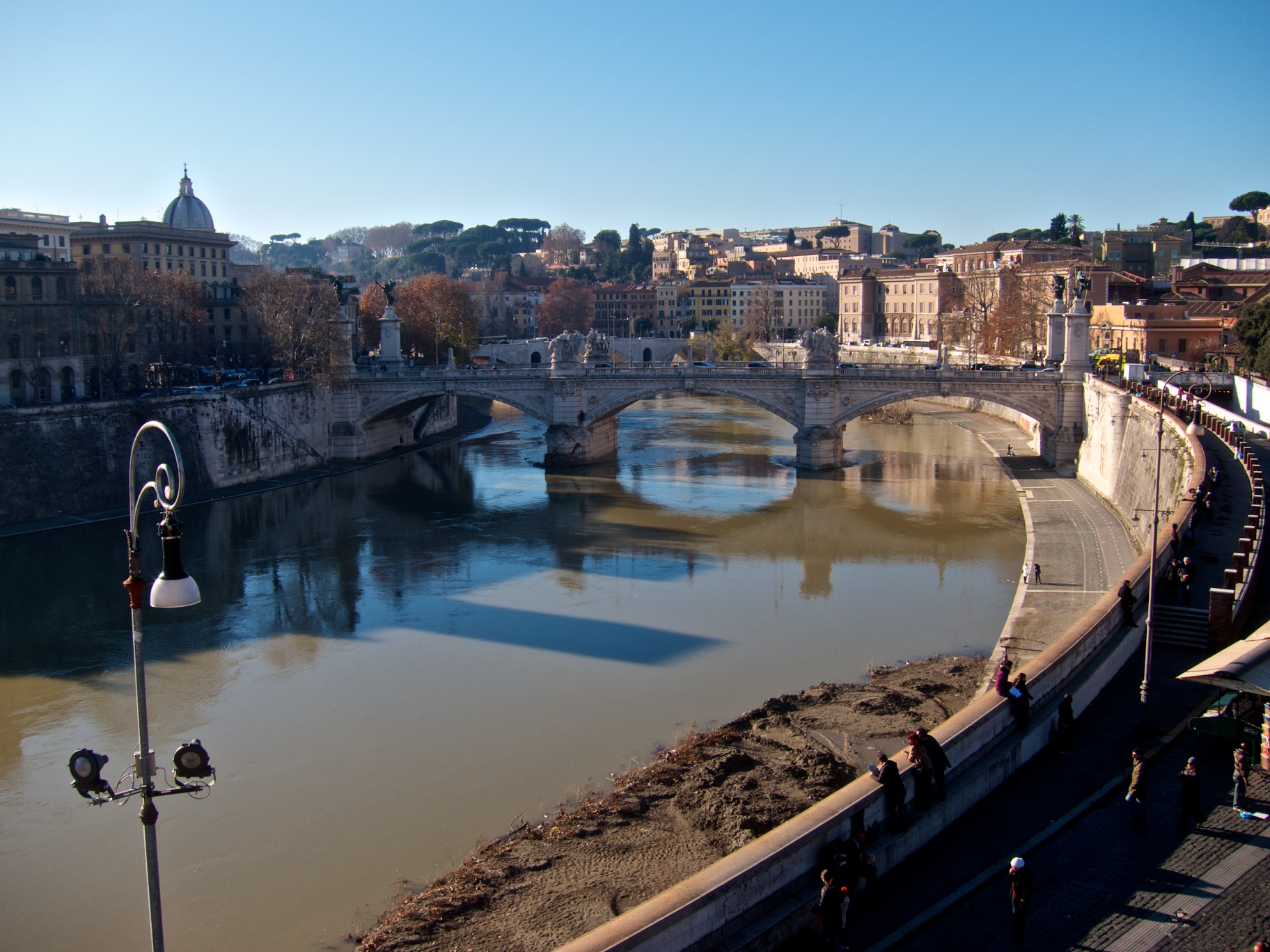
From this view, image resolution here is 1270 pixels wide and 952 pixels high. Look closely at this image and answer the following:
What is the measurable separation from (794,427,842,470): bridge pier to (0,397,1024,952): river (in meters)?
1.69

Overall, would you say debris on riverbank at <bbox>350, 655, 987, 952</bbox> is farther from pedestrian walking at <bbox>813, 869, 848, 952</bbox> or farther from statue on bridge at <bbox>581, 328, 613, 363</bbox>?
statue on bridge at <bbox>581, 328, 613, 363</bbox>

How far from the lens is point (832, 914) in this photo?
8.15 m

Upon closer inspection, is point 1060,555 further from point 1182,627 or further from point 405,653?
point 405,653

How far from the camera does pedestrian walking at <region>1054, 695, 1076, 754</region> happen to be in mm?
11234

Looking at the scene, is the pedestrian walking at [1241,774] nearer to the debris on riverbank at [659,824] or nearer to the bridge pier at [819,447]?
the debris on riverbank at [659,824]

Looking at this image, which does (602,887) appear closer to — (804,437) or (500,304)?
(804,437)

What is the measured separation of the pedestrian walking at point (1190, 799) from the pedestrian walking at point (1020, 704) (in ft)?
5.91

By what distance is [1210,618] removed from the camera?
13.4 metres

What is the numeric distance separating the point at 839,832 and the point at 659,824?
3312 mm

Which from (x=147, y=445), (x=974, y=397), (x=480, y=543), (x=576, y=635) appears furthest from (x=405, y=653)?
(x=974, y=397)

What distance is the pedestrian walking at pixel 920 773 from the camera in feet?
31.9

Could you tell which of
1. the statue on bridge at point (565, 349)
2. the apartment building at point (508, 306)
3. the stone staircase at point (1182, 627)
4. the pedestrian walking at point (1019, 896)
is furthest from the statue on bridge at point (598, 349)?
the pedestrian walking at point (1019, 896)

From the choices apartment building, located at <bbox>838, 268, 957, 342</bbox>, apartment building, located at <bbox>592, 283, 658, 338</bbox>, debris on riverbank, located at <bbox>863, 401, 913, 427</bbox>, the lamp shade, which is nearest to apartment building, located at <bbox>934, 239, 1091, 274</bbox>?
apartment building, located at <bbox>838, 268, 957, 342</bbox>

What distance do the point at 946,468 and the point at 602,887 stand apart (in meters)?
31.3
